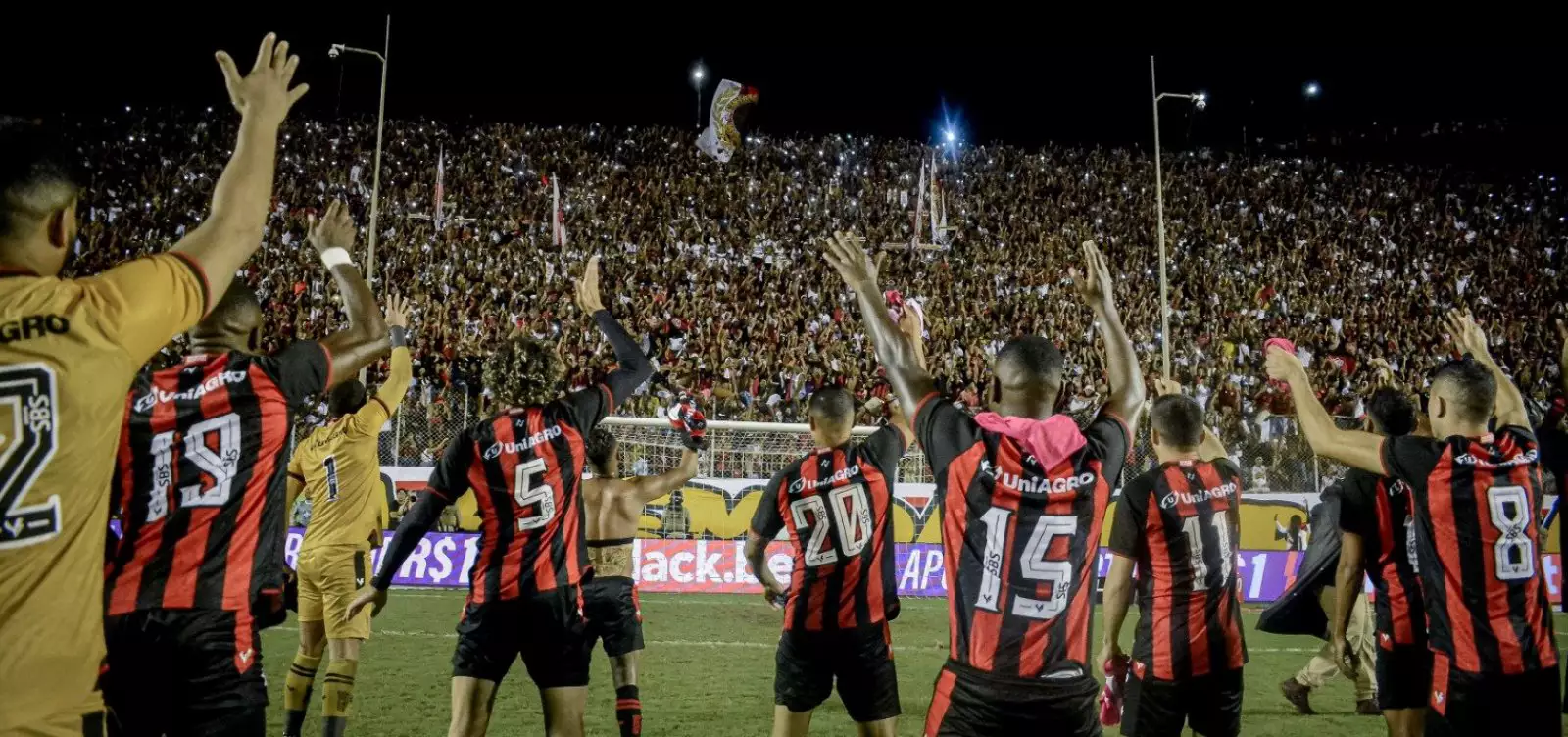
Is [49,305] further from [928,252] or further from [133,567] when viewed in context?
[928,252]

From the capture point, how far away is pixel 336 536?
7.48 m

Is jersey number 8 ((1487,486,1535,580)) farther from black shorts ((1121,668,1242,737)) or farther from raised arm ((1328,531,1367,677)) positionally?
raised arm ((1328,531,1367,677))

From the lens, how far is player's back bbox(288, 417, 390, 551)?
747 cm

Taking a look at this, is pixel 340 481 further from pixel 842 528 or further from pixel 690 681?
pixel 690 681

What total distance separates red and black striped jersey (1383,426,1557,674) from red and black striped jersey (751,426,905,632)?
2.58 metres

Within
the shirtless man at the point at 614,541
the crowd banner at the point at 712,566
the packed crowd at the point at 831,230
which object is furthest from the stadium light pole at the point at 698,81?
the shirtless man at the point at 614,541

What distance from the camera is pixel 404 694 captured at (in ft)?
29.6

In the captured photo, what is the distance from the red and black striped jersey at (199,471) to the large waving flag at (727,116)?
27694mm

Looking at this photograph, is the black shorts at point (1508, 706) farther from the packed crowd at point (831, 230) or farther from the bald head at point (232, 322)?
the packed crowd at point (831, 230)

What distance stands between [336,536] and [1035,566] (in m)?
5.46

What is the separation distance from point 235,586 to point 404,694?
18.9 feet

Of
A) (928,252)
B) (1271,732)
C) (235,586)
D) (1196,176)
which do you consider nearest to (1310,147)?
(1196,176)

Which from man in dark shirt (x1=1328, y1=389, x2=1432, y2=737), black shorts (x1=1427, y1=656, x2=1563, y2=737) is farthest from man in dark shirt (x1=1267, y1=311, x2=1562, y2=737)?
man in dark shirt (x1=1328, y1=389, x2=1432, y2=737)

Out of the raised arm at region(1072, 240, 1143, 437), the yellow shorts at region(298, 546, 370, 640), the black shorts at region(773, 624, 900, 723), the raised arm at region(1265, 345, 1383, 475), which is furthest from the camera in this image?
the yellow shorts at region(298, 546, 370, 640)
